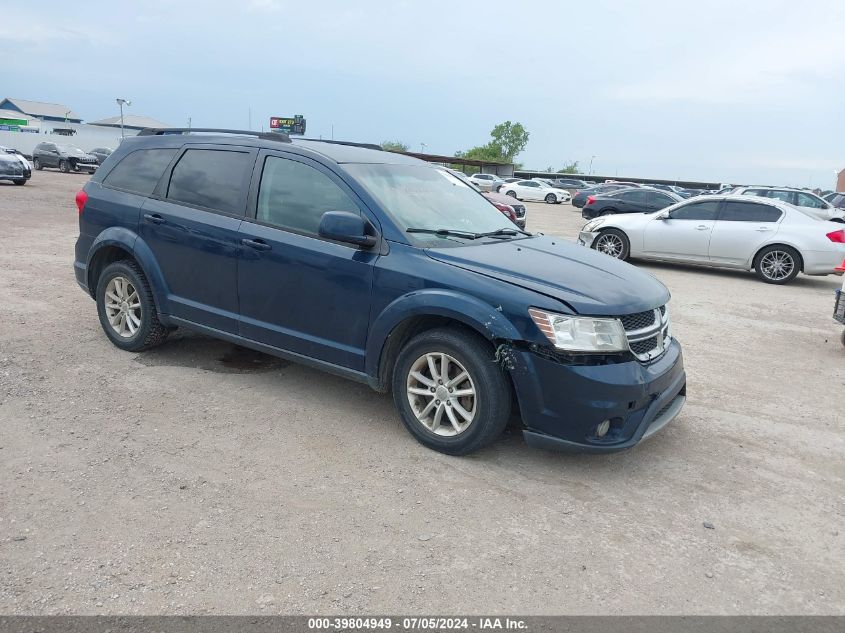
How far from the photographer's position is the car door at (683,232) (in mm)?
12281

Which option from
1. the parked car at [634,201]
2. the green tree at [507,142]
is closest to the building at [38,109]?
the green tree at [507,142]

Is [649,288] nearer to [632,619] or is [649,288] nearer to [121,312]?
[632,619]

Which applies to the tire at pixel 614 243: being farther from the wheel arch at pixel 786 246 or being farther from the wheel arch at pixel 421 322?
the wheel arch at pixel 421 322

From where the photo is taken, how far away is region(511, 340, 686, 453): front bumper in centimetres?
364

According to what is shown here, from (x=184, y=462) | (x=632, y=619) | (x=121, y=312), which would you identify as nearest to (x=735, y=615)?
(x=632, y=619)

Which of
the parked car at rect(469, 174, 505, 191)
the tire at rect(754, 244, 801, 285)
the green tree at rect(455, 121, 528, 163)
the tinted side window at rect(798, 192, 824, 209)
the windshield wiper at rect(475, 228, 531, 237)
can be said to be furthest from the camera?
the green tree at rect(455, 121, 528, 163)

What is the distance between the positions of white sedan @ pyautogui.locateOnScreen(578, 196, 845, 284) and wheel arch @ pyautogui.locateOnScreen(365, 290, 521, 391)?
9.69 m

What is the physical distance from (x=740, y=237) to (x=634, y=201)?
26.8ft

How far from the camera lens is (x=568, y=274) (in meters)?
4.10

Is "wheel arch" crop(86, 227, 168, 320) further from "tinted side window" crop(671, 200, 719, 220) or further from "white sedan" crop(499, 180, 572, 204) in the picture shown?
"white sedan" crop(499, 180, 572, 204)

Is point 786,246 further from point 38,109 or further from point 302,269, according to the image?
point 38,109

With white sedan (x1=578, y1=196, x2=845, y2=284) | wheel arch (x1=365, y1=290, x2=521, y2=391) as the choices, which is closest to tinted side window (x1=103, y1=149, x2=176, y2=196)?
wheel arch (x1=365, y1=290, x2=521, y2=391)

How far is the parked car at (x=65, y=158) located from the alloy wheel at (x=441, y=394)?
35277 mm

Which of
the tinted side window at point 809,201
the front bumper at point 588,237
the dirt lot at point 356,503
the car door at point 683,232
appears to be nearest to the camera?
the dirt lot at point 356,503
